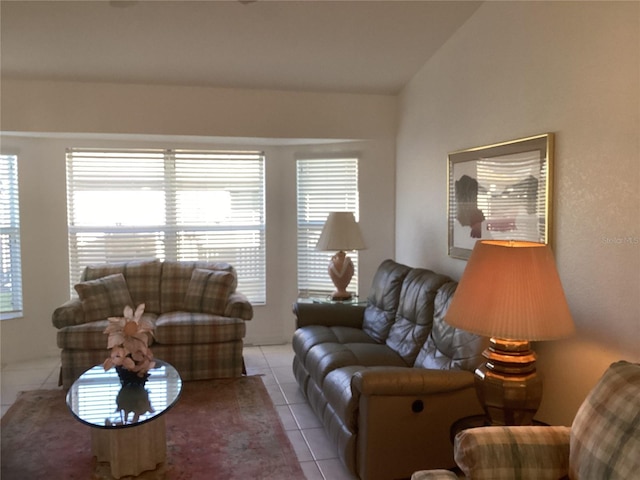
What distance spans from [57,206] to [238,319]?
6.96 ft

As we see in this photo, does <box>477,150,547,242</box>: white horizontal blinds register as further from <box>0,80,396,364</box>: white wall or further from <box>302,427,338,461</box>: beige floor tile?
<box>0,80,396,364</box>: white wall

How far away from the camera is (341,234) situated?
4469 mm

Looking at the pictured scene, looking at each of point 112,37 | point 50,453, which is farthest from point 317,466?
point 112,37

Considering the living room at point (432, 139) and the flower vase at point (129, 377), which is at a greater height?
the living room at point (432, 139)

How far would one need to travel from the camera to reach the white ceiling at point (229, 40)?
3393 millimetres

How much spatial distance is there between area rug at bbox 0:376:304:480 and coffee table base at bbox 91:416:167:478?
79 millimetres

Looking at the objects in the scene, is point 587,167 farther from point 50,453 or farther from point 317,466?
point 50,453

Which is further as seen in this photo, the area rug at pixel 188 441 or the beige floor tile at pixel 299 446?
the beige floor tile at pixel 299 446

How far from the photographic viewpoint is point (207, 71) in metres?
4.31

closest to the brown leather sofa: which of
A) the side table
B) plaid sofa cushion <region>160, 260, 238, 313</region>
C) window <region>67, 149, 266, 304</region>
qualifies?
the side table

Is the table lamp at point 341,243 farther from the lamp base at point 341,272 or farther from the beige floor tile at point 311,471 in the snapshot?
the beige floor tile at point 311,471

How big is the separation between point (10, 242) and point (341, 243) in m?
3.03

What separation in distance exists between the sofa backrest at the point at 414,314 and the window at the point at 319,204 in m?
1.52

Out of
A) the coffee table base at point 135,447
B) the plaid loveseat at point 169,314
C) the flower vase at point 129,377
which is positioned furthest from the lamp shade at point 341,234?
the coffee table base at point 135,447
